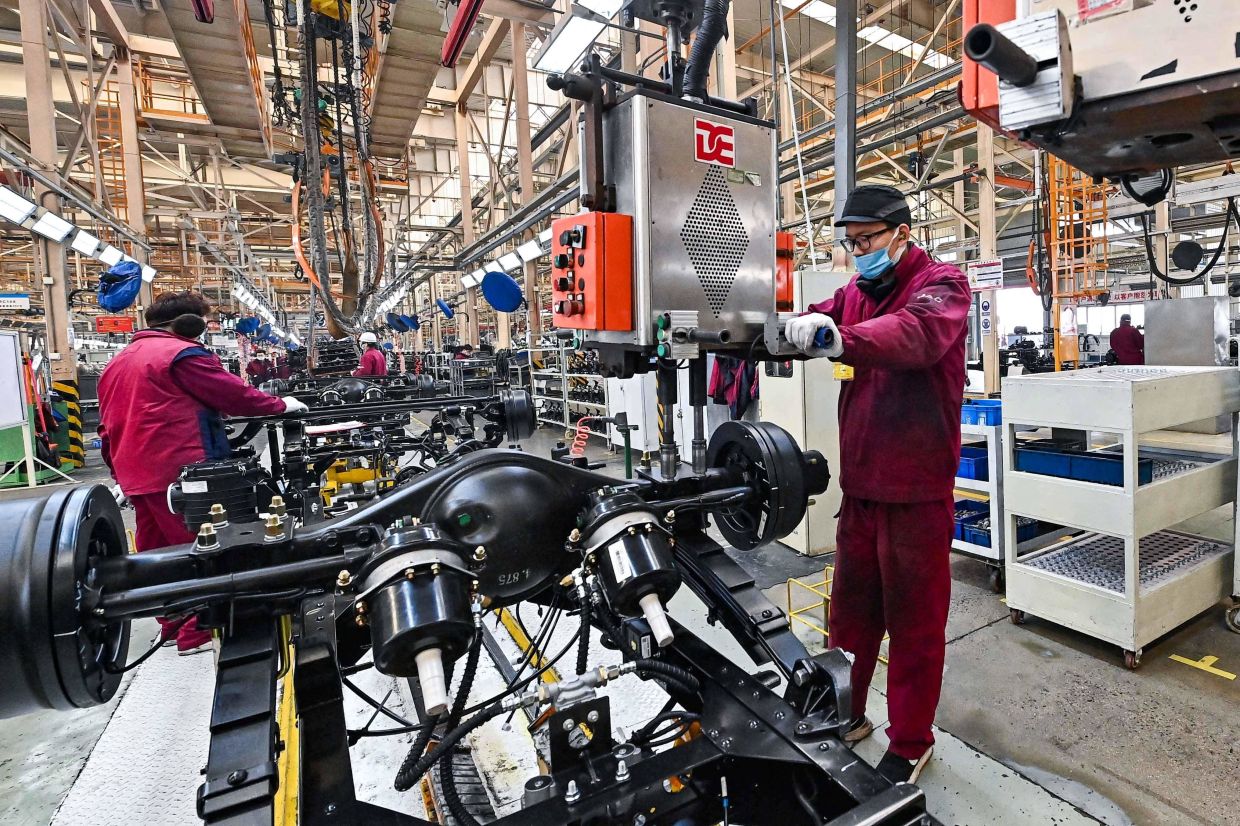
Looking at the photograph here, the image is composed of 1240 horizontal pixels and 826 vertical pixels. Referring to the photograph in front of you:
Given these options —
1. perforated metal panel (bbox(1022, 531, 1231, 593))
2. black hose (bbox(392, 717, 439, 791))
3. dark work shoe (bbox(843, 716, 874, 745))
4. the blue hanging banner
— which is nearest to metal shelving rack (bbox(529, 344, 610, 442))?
the blue hanging banner

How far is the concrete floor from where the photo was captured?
180 cm

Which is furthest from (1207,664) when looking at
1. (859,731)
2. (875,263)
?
(875,263)

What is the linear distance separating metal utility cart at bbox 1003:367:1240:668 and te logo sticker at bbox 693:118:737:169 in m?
1.99

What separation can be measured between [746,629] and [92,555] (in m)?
1.03

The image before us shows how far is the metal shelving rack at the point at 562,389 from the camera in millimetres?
8234

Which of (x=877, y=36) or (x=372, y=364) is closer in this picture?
(x=372, y=364)

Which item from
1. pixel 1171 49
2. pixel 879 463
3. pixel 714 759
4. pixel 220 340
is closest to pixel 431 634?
pixel 714 759

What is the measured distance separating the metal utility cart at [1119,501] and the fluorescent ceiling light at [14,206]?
6.69 meters

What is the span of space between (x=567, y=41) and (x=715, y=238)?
3.47 metres

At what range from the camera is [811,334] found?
122 cm

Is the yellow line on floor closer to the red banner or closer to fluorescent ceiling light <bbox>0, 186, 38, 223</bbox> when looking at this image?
fluorescent ceiling light <bbox>0, 186, 38, 223</bbox>

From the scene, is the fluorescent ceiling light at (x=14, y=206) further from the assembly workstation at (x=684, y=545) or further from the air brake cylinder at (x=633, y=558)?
the air brake cylinder at (x=633, y=558)

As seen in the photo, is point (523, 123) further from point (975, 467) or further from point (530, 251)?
point (975, 467)

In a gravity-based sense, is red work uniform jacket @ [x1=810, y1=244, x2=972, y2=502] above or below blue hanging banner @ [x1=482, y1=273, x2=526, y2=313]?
below
